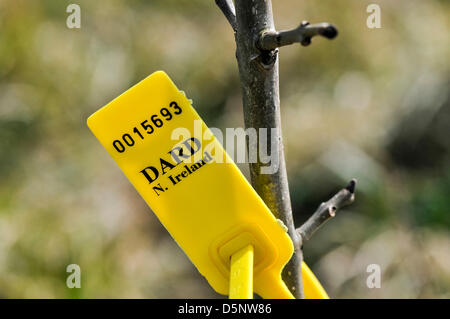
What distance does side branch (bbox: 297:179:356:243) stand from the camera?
0.53 meters

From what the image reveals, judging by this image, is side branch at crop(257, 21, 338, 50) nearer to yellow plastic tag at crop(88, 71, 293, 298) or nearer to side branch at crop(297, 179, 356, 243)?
yellow plastic tag at crop(88, 71, 293, 298)

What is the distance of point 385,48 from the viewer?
76.8 inches

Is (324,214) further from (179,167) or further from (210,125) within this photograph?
(210,125)

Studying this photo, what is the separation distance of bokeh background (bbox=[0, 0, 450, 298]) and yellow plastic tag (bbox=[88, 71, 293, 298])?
3.70 ft

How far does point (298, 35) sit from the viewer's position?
13.4 inches

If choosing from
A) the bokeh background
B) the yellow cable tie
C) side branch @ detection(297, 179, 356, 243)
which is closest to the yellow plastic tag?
the yellow cable tie

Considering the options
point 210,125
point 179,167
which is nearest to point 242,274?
point 179,167

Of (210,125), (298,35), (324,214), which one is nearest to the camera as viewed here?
(298,35)

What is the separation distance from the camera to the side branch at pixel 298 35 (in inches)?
12.3

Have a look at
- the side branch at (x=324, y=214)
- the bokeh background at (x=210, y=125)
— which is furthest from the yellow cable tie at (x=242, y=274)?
the bokeh background at (x=210, y=125)

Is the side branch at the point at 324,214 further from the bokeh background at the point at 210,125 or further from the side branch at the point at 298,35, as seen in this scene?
the bokeh background at the point at 210,125

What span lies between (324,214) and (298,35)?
256 mm

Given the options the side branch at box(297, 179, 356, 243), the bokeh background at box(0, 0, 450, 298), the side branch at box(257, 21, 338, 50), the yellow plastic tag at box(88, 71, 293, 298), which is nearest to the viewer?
the side branch at box(257, 21, 338, 50)

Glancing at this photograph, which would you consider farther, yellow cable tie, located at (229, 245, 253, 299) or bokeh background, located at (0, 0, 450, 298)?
bokeh background, located at (0, 0, 450, 298)
